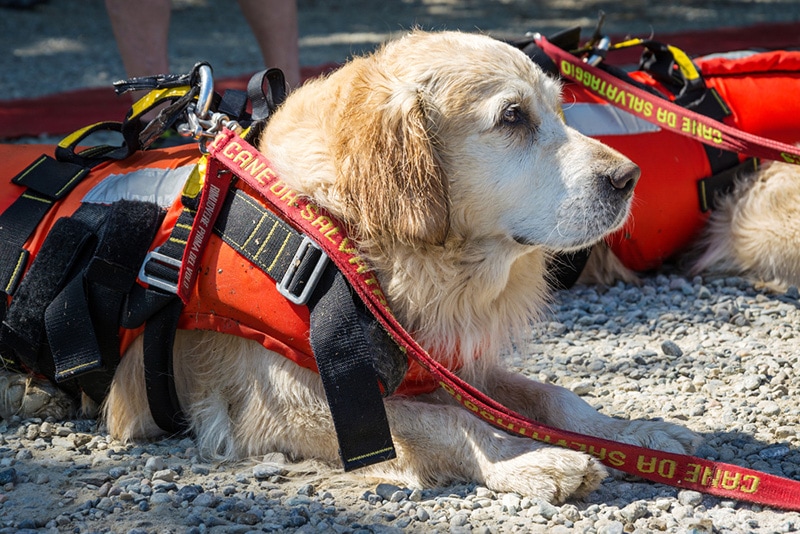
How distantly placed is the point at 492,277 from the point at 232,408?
98cm

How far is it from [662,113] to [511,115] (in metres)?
1.23

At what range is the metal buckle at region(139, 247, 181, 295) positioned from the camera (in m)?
2.84

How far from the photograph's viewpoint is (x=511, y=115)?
2898mm

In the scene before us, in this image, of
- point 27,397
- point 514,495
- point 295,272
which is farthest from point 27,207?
point 514,495

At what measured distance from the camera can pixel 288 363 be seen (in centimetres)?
290

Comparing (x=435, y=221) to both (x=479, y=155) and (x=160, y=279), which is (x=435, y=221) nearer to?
(x=479, y=155)

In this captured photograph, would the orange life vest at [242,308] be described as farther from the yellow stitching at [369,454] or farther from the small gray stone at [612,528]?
the small gray stone at [612,528]

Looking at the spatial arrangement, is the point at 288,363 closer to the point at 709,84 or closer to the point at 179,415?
the point at 179,415

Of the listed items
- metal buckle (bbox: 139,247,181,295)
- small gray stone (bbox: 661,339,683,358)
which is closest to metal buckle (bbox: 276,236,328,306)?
metal buckle (bbox: 139,247,181,295)

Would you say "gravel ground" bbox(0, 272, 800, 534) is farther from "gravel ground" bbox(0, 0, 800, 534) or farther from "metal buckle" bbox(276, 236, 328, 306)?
"metal buckle" bbox(276, 236, 328, 306)

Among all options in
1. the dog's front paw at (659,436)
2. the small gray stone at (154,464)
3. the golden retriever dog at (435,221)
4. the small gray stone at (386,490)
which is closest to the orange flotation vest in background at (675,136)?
the golden retriever dog at (435,221)

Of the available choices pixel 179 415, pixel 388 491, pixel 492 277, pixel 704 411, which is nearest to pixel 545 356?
pixel 704 411

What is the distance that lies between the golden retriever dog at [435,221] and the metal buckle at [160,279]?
26cm

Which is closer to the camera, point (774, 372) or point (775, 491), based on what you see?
point (775, 491)
